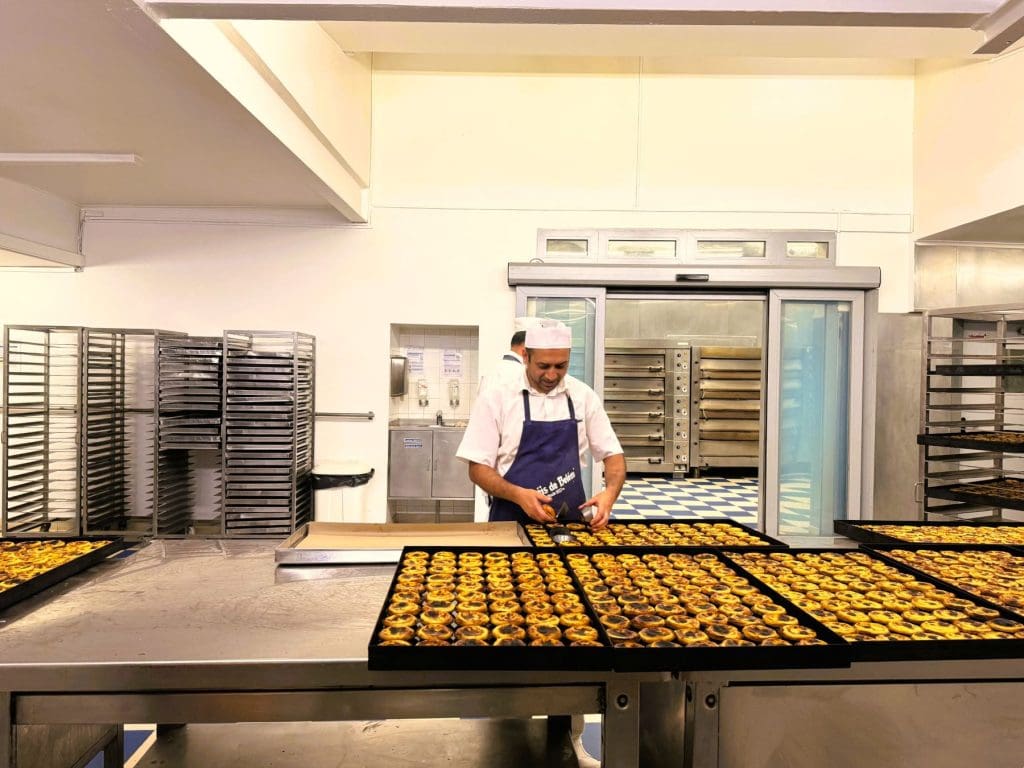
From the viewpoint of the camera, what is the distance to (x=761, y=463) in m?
5.53

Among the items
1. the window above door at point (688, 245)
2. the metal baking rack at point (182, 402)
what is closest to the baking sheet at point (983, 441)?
the window above door at point (688, 245)

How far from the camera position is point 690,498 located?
829 centimetres

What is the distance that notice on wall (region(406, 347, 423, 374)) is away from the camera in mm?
5809

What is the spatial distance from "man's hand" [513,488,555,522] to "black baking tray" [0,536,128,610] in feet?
4.49

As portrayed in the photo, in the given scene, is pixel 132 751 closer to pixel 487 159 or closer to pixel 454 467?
pixel 454 467

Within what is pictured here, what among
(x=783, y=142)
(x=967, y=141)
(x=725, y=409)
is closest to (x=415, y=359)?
(x=783, y=142)

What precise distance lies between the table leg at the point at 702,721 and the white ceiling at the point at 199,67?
1.67 m

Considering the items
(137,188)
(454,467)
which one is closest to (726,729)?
(454,467)

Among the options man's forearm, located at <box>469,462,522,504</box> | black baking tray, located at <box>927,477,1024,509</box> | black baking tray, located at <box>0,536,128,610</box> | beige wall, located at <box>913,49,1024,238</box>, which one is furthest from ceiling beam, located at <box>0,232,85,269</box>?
beige wall, located at <box>913,49,1024,238</box>

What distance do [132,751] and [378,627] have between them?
206cm

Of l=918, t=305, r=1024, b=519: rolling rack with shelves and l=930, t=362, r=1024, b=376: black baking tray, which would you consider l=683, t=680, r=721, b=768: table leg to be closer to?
l=918, t=305, r=1024, b=519: rolling rack with shelves

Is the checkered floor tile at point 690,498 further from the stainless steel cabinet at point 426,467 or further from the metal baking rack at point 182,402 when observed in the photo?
the metal baking rack at point 182,402

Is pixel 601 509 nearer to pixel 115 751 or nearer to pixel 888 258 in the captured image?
pixel 115 751

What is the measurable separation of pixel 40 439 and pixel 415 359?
9.82 feet
